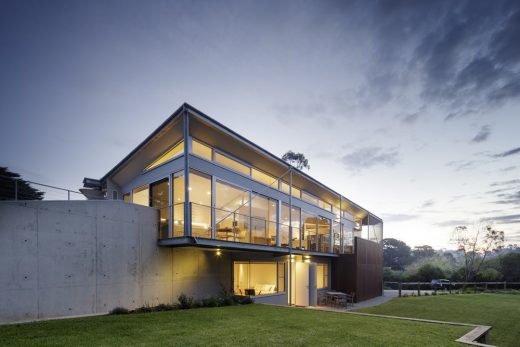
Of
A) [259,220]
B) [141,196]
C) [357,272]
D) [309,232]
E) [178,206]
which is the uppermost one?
[141,196]

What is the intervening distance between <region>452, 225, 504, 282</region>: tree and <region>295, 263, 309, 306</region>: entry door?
96.3 ft

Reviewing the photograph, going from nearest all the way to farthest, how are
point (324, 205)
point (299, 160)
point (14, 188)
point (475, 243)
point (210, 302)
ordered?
point (14, 188), point (210, 302), point (324, 205), point (475, 243), point (299, 160)

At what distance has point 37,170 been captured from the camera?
20.6 meters

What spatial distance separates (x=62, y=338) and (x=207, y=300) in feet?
21.0

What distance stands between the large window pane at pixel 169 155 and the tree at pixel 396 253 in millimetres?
74191

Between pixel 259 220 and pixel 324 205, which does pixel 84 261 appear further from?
pixel 324 205

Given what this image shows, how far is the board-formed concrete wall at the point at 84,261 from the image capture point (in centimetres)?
841

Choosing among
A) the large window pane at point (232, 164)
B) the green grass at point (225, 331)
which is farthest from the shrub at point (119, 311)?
the large window pane at point (232, 164)

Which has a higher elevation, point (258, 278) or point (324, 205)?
point (324, 205)

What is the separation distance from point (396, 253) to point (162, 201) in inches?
3248

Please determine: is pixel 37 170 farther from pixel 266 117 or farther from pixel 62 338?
pixel 62 338

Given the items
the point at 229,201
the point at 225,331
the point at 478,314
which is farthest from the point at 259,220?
the point at 478,314

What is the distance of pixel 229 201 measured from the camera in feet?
46.7

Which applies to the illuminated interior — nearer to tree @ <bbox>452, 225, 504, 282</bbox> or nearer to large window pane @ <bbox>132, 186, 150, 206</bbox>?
large window pane @ <bbox>132, 186, 150, 206</bbox>
